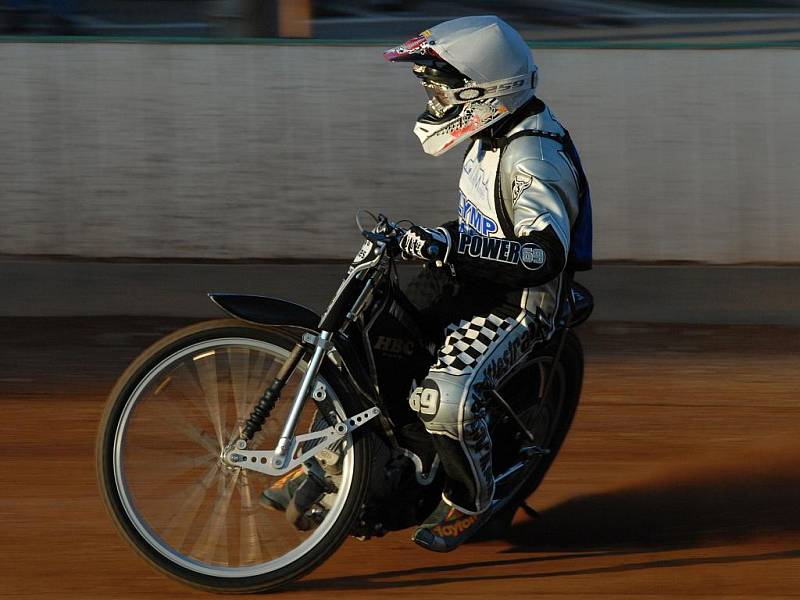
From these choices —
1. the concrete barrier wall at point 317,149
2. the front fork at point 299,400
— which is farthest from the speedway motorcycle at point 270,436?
the concrete barrier wall at point 317,149

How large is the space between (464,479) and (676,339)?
13.8 ft

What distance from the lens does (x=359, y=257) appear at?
13.5 feet

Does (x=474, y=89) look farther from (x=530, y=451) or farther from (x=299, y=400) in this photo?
(x=530, y=451)

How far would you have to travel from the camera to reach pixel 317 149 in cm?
889

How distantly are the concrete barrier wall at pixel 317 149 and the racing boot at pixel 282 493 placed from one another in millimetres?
4775

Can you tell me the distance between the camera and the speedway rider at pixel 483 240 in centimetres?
411

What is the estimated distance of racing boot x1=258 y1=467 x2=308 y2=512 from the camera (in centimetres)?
425

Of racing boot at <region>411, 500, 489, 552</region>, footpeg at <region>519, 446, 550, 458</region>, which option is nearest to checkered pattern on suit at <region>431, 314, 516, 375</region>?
racing boot at <region>411, 500, 489, 552</region>

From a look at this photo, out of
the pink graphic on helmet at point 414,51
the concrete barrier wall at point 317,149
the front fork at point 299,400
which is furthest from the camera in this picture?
the concrete barrier wall at point 317,149

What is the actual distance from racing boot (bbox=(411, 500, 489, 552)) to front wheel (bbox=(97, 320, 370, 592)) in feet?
1.02

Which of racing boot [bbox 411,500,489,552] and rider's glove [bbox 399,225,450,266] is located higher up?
rider's glove [bbox 399,225,450,266]

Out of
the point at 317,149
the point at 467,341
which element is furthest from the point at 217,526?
the point at 317,149

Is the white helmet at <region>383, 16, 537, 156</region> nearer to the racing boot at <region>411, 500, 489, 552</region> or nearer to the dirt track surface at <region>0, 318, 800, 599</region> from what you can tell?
the racing boot at <region>411, 500, 489, 552</region>

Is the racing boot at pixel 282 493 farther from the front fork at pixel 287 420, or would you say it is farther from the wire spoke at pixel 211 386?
the wire spoke at pixel 211 386
